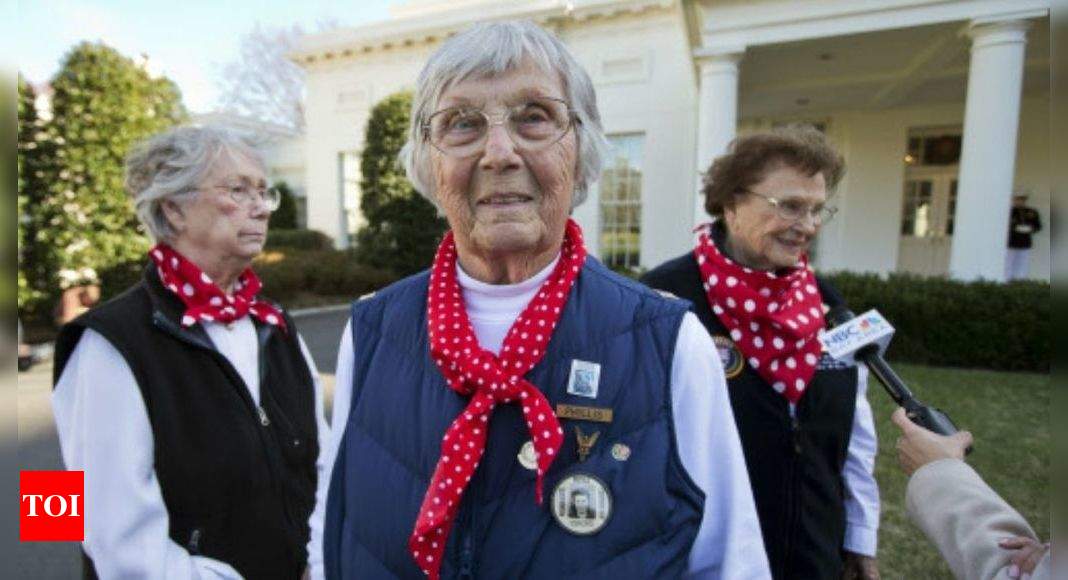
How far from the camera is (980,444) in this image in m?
4.81

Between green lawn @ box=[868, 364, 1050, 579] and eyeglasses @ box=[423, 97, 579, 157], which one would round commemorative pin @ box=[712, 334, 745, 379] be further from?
green lawn @ box=[868, 364, 1050, 579]

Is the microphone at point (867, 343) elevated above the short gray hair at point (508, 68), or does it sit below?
below

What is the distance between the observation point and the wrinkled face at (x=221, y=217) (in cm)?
202

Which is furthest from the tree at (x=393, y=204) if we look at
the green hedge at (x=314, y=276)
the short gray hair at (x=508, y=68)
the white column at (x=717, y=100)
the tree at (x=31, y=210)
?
the short gray hair at (x=508, y=68)

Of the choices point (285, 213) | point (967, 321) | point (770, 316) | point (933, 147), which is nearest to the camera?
point (770, 316)

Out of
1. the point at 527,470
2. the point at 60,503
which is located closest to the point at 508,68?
the point at 527,470

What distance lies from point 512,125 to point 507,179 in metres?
0.12

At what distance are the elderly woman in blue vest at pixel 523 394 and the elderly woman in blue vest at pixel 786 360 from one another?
742mm

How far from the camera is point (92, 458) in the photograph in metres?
1.47

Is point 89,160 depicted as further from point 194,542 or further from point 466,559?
point 466,559

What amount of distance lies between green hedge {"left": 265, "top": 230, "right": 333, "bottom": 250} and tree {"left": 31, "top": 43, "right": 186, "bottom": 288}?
279 inches

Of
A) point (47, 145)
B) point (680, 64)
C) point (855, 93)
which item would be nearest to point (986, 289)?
point (855, 93)

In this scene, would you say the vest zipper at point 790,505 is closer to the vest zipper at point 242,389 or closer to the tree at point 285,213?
the vest zipper at point 242,389

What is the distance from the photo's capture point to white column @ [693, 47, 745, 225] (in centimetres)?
879
